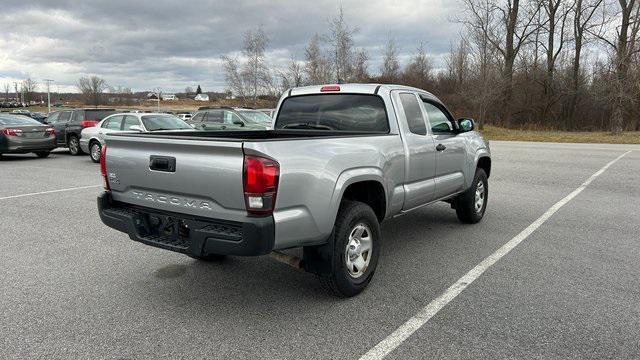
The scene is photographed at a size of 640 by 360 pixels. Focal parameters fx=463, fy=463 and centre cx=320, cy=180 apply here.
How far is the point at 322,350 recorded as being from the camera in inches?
123

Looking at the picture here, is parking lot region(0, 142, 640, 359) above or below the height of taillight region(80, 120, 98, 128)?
below

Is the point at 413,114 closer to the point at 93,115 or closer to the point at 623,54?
the point at 93,115

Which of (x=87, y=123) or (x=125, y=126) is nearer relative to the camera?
(x=125, y=126)

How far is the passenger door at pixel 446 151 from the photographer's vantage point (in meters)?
5.43

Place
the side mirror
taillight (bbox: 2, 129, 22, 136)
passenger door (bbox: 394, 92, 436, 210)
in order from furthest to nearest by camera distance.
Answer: taillight (bbox: 2, 129, 22, 136) < the side mirror < passenger door (bbox: 394, 92, 436, 210)

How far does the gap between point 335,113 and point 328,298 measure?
2.11 m

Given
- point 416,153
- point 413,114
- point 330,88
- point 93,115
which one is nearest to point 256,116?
point 93,115

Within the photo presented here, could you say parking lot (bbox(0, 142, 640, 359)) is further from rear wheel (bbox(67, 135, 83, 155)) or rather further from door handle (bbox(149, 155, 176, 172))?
rear wheel (bbox(67, 135, 83, 155))

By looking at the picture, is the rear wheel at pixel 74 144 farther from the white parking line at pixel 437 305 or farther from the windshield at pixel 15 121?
the white parking line at pixel 437 305

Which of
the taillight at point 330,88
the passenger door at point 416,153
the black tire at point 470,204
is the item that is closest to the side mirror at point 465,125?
the black tire at point 470,204

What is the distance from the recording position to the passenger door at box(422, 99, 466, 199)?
17.8 ft

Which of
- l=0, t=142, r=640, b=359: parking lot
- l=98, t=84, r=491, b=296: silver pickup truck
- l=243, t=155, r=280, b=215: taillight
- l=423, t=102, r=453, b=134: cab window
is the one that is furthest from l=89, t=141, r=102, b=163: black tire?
l=243, t=155, r=280, b=215: taillight

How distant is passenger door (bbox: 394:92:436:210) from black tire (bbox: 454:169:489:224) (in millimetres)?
1223

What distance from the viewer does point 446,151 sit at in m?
5.57
